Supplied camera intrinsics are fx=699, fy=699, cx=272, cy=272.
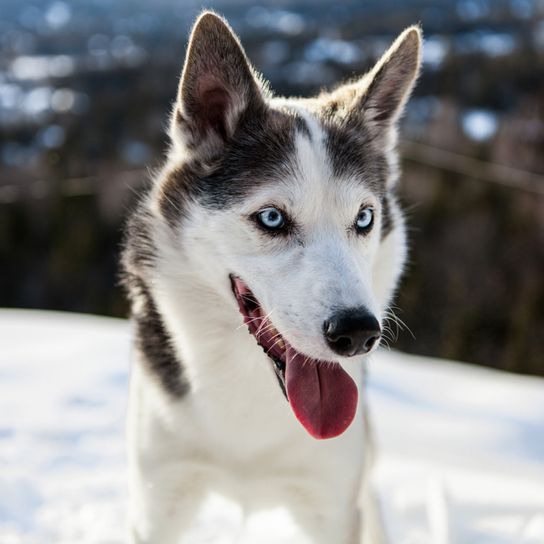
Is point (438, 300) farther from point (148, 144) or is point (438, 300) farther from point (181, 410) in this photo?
point (181, 410)

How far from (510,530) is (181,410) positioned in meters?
1.77

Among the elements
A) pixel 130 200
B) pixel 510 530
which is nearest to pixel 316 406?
pixel 130 200

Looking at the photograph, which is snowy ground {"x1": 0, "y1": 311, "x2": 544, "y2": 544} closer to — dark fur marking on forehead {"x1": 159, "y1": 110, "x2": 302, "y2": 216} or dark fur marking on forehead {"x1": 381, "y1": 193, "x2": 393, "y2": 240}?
dark fur marking on forehead {"x1": 381, "y1": 193, "x2": 393, "y2": 240}

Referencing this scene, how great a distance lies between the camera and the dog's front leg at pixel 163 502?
2.71 meters

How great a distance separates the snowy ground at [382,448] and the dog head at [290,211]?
4.40 feet

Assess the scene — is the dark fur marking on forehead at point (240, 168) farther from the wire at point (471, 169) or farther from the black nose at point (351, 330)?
the wire at point (471, 169)

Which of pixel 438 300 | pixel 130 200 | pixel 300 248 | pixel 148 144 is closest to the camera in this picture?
pixel 300 248

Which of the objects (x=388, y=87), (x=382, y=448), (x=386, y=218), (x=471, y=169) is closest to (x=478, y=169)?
(x=471, y=169)

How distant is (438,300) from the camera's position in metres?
30.3

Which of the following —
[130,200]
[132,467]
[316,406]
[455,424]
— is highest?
[130,200]

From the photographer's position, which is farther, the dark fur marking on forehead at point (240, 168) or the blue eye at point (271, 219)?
the dark fur marking on forehead at point (240, 168)

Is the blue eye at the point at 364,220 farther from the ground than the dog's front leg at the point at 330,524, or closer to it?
farther from the ground

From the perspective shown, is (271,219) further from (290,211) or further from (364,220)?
(364,220)

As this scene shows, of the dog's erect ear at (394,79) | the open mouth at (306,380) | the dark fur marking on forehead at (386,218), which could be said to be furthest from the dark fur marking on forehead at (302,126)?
the open mouth at (306,380)
